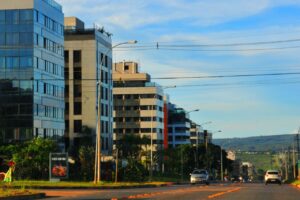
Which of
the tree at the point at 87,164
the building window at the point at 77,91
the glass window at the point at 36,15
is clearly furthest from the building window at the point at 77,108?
the tree at the point at 87,164

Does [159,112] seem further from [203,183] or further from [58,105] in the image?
[203,183]

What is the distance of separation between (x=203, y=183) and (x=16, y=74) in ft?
110

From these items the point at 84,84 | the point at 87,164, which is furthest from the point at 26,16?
the point at 84,84

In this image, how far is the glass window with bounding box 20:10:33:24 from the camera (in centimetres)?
8338

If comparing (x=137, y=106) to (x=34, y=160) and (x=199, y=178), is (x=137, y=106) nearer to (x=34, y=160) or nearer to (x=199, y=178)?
(x=199, y=178)

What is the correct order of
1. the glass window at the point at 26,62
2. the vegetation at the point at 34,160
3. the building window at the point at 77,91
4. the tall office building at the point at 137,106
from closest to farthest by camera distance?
the vegetation at the point at 34,160, the glass window at the point at 26,62, the building window at the point at 77,91, the tall office building at the point at 137,106

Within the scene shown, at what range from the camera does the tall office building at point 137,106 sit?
Answer: 150750 millimetres

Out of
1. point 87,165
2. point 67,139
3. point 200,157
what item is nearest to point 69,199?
point 87,165

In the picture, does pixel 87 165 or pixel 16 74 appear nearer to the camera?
pixel 87 165

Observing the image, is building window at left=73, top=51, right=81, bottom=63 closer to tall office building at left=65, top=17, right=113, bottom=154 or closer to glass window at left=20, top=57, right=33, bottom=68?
tall office building at left=65, top=17, right=113, bottom=154

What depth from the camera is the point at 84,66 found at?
4326 inches

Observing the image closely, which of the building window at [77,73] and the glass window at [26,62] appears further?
the building window at [77,73]

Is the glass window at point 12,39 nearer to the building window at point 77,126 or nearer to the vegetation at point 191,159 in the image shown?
the building window at point 77,126

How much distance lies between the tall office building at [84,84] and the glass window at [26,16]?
2630 cm
